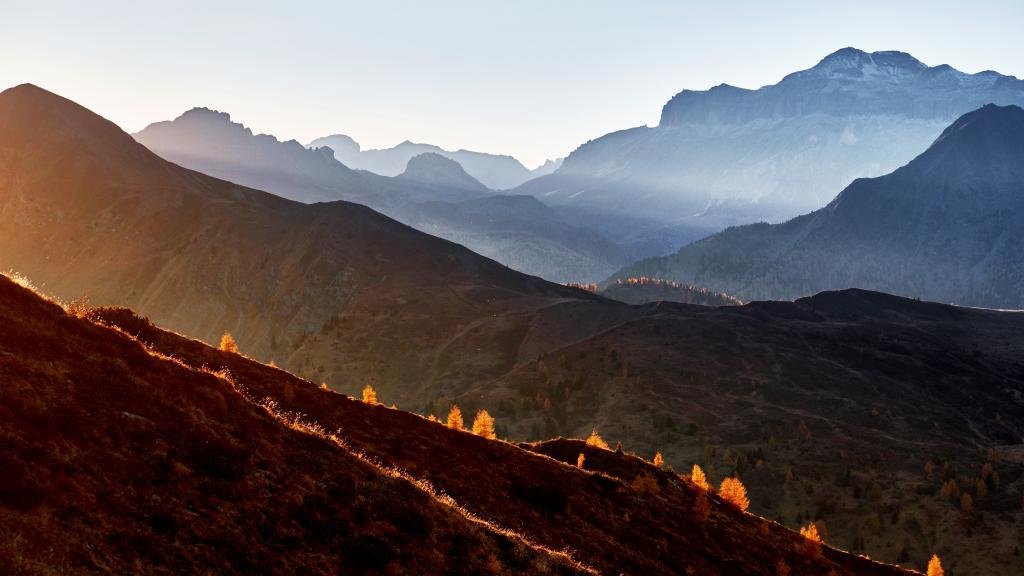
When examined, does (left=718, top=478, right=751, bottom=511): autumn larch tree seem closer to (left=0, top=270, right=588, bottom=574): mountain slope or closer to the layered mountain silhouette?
the layered mountain silhouette

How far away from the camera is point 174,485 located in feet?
52.4

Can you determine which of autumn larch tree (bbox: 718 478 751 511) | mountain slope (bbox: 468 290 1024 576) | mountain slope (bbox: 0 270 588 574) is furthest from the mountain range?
autumn larch tree (bbox: 718 478 751 511)

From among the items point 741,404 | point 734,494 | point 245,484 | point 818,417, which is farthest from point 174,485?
point 741,404

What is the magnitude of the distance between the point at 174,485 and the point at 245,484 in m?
1.79

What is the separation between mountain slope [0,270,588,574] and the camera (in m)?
13.4

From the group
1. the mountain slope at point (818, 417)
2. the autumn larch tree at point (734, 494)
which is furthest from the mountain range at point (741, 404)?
the autumn larch tree at point (734, 494)

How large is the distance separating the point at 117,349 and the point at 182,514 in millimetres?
7630

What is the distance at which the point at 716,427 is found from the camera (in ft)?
429

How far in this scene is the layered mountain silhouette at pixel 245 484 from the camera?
Answer: 548 inches

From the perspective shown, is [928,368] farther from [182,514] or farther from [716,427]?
[182,514]

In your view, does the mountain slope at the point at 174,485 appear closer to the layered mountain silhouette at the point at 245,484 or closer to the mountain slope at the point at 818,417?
the layered mountain silhouette at the point at 245,484

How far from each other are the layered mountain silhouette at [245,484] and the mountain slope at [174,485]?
47 millimetres

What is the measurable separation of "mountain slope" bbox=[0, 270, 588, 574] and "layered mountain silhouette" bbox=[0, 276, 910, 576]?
0.05 metres

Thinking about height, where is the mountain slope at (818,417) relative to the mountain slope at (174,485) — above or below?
below
